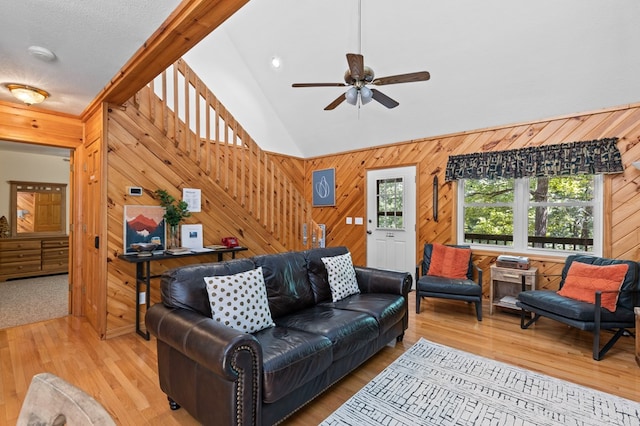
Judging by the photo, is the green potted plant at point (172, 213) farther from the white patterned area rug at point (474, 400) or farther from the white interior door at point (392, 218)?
the white interior door at point (392, 218)

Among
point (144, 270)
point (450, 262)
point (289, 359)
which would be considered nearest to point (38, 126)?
point (144, 270)

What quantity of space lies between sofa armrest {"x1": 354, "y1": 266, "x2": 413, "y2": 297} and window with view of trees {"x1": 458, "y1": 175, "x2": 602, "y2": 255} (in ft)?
6.96

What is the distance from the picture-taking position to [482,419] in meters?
1.99

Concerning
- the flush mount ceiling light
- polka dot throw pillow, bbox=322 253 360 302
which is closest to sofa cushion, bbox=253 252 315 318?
polka dot throw pillow, bbox=322 253 360 302

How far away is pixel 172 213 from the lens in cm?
356

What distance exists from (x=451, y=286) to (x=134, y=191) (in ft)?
12.7

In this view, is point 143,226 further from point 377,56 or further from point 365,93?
point 377,56

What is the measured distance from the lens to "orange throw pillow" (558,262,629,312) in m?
2.99

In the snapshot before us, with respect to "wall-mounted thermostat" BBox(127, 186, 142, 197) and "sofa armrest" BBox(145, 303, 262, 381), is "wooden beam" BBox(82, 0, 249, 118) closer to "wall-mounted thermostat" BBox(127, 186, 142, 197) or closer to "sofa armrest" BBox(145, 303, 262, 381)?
"wall-mounted thermostat" BBox(127, 186, 142, 197)

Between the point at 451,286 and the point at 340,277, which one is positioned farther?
the point at 451,286

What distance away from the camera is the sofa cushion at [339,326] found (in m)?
2.19

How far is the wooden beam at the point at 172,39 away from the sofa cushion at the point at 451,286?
11.7ft

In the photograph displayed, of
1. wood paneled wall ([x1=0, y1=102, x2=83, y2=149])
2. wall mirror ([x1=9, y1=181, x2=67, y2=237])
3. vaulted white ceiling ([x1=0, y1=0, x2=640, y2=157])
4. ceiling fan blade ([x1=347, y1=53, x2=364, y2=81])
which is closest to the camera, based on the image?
vaulted white ceiling ([x1=0, y1=0, x2=640, y2=157])

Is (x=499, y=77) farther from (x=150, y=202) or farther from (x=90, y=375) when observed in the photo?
(x=90, y=375)
